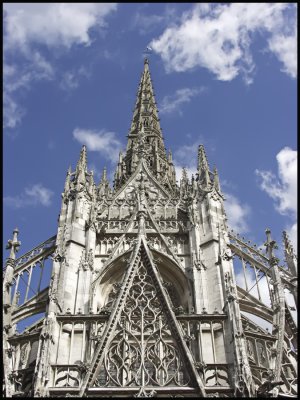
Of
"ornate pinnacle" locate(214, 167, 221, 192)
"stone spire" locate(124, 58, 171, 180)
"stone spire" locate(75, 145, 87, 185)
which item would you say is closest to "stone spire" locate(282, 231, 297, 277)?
"ornate pinnacle" locate(214, 167, 221, 192)

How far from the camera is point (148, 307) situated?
15.9 m

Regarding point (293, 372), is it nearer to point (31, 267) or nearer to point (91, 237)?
point (91, 237)

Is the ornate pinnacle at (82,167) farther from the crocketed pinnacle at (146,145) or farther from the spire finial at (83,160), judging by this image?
the crocketed pinnacle at (146,145)

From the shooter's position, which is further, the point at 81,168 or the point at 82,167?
the point at 82,167

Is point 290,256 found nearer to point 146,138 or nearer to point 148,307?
point 148,307

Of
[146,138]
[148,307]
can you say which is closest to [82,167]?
[148,307]

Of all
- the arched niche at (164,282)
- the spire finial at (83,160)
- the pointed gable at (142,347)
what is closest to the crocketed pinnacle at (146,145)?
the spire finial at (83,160)

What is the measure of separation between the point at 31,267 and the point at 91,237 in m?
2.67

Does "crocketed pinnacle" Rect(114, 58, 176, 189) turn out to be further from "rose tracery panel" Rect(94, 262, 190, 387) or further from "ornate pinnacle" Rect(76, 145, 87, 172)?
"rose tracery panel" Rect(94, 262, 190, 387)

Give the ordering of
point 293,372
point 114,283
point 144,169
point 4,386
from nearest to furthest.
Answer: point 4,386 < point 293,372 < point 114,283 < point 144,169

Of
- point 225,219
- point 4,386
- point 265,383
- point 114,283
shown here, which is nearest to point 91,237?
point 114,283

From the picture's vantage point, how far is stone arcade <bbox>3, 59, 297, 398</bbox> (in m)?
14.0

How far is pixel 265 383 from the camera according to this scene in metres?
14.1

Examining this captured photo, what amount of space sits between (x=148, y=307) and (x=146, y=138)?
20.0 m
